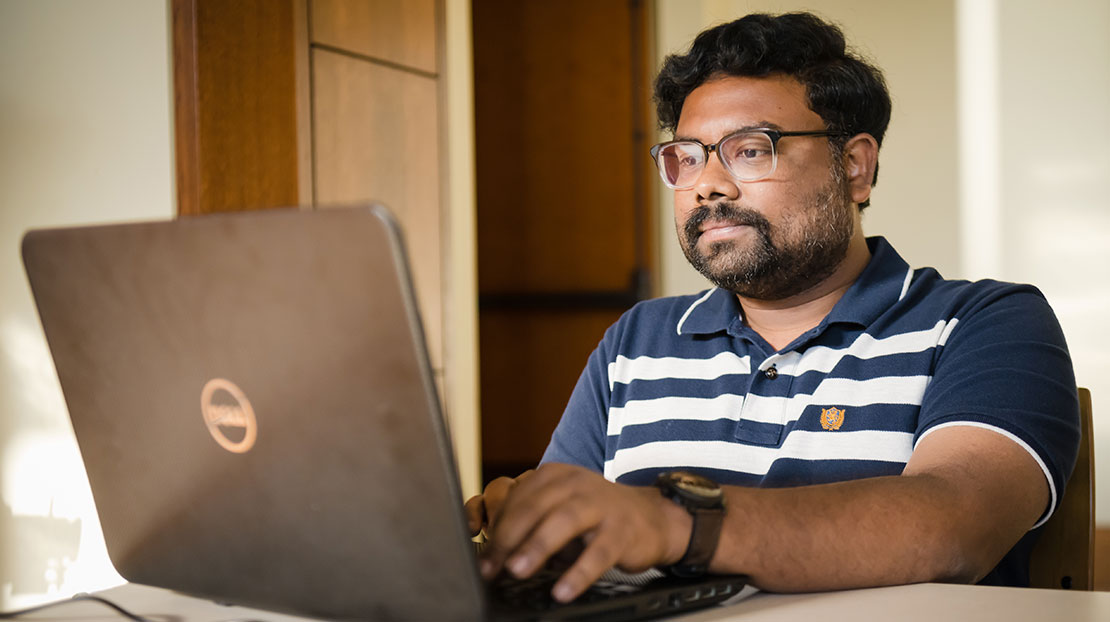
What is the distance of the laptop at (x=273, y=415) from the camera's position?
60 centimetres

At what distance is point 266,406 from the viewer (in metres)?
0.67

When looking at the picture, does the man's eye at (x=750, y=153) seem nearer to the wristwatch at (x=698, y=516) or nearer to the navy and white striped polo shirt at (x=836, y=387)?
the navy and white striped polo shirt at (x=836, y=387)

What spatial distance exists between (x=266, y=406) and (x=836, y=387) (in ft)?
2.79

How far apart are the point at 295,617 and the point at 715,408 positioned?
29.2 inches

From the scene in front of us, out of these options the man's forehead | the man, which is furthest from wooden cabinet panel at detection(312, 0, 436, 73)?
the man's forehead

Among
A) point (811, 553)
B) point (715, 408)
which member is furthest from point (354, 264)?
point (715, 408)

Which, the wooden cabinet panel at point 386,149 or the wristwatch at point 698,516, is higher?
the wooden cabinet panel at point 386,149

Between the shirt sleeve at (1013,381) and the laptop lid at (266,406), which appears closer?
the laptop lid at (266,406)

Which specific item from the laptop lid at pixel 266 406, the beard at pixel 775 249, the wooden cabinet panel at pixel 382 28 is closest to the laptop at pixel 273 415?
the laptop lid at pixel 266 406

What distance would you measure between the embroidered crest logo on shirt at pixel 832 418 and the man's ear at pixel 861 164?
17.5 inches

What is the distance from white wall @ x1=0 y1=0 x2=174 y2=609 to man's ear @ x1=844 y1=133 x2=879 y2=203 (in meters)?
1.45

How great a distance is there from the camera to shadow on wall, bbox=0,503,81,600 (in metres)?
2.19

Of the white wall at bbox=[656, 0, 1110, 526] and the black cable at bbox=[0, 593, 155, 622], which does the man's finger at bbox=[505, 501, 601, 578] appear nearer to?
the black cable at bbox=[0, 593, 155, 622]

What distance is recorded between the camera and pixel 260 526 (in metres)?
0.72
